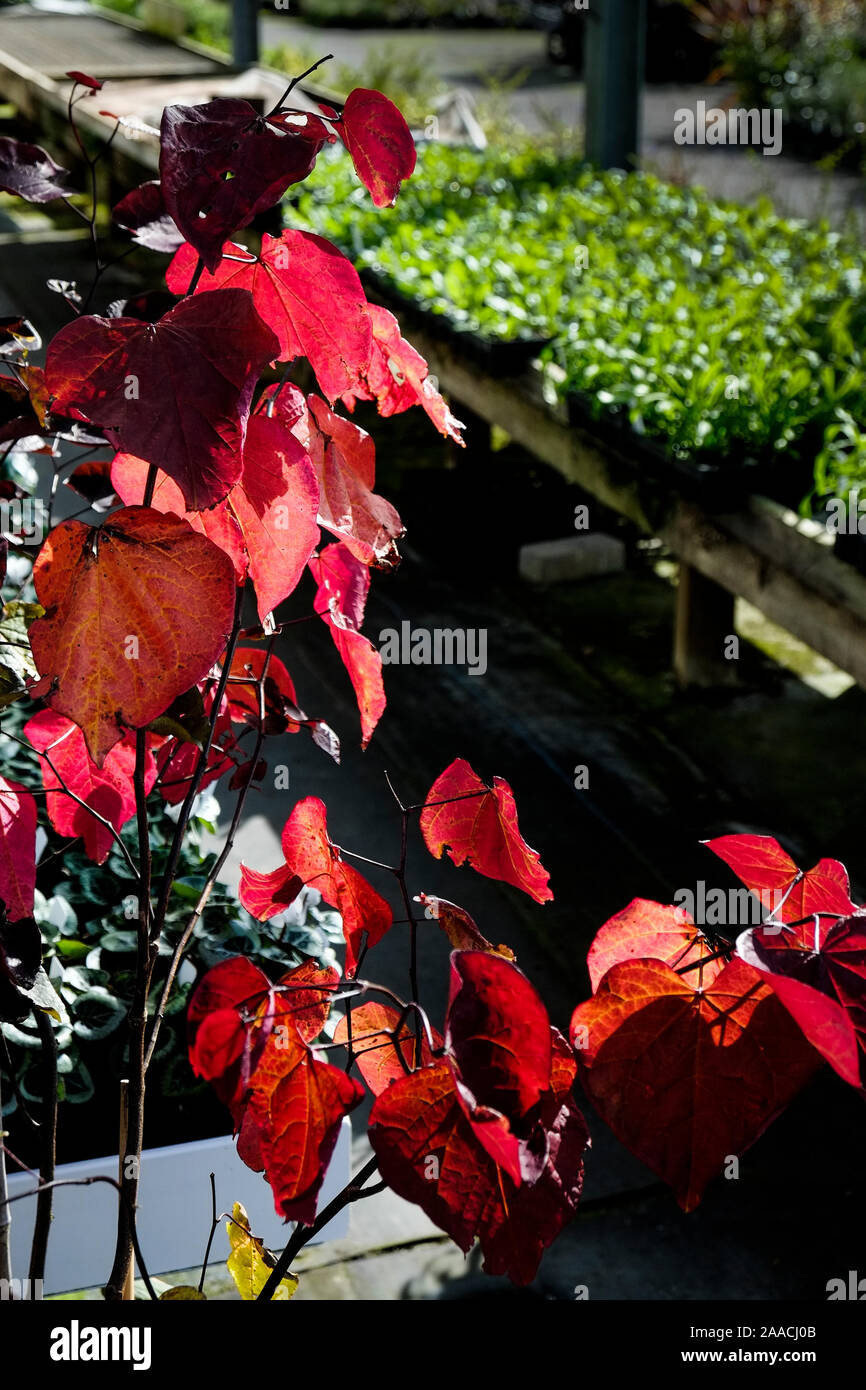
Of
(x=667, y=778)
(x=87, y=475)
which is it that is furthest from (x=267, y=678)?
(x=667, y=778)

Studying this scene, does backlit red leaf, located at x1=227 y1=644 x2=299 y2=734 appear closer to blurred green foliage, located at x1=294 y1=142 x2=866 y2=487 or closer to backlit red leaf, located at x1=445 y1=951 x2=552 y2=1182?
backlit red leaf, located at x1=445 y1=951 x2=552 y2=1182

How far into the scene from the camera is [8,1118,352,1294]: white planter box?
1815 mm

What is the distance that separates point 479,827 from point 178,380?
43 centimetres

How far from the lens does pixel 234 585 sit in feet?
2.67

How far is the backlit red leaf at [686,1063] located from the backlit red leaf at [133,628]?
304 mm

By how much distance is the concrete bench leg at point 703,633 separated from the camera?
397 cm

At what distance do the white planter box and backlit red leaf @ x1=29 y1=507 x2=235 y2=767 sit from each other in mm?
1174
